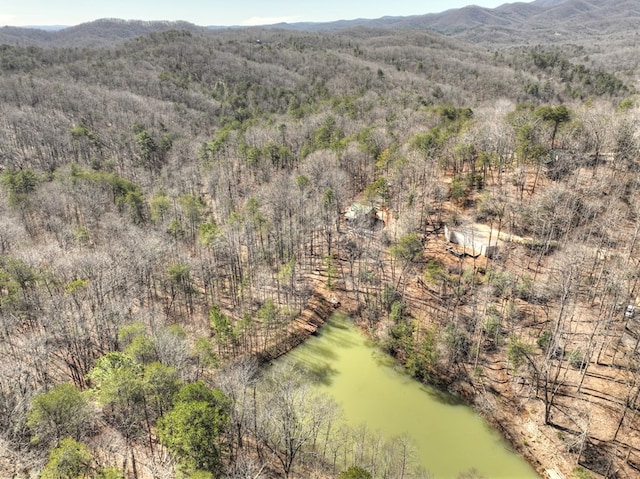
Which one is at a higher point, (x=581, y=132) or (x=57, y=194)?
(x=581, y=132)

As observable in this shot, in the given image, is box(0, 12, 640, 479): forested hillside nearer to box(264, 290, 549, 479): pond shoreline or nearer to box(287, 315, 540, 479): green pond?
box(264, 290, 549, 479): pond shoreline

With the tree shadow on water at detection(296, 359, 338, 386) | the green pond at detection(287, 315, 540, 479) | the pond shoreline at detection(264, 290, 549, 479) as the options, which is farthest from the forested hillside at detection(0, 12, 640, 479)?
the tree shadow on water at detection(296, 359, 338, 386)

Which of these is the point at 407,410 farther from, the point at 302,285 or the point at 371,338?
the point at 302,285

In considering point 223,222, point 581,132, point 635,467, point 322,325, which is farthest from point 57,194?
point 581,132

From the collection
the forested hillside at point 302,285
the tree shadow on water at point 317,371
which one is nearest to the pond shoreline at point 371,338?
the forested hillside at point 302,285

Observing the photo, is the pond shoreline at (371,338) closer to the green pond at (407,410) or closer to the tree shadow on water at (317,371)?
the green pond at (407,410)

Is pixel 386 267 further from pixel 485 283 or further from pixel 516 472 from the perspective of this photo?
pixel 516 472

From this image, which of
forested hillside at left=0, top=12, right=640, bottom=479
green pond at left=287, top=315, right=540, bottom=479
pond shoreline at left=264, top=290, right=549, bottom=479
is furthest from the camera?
pond shoreline at left=264, top=290, right=549, bottom=479
